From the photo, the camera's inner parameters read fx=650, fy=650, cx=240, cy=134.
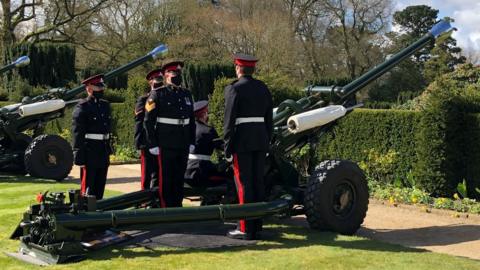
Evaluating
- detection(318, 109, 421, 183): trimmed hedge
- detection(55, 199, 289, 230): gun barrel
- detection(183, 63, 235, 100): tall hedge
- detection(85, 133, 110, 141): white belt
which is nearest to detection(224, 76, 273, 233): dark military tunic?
detection(55, 199, 289, 230): gun barrel

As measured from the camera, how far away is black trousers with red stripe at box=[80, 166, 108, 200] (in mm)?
8445

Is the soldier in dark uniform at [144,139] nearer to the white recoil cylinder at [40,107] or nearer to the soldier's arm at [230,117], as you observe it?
the soldier's arm at [230,117]

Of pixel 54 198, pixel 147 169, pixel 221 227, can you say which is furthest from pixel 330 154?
pixel 54 198

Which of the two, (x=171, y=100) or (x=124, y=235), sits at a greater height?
(x=171, y=100)

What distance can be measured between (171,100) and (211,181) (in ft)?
3.83

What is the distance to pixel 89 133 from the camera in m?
8.45

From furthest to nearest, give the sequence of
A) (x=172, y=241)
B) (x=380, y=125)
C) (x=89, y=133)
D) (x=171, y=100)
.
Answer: (x=380, y=125), (x=89, y=133), (x=171, y=100), (x=172, y=241)

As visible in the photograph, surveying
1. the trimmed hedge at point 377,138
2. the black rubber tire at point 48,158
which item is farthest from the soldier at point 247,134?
the black rubber tire at point 48,158

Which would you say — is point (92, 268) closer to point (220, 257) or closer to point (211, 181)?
point (220, 257)

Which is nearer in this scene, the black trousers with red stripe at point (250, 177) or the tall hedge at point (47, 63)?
the black trousers with red stripe at point (250, 177)

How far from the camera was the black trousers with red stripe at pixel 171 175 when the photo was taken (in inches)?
295

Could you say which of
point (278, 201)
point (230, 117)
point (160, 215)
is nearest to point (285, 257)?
point (278, 201)

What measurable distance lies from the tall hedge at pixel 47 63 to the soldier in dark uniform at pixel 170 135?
21790 mm

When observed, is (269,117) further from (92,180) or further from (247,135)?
(92,180)
